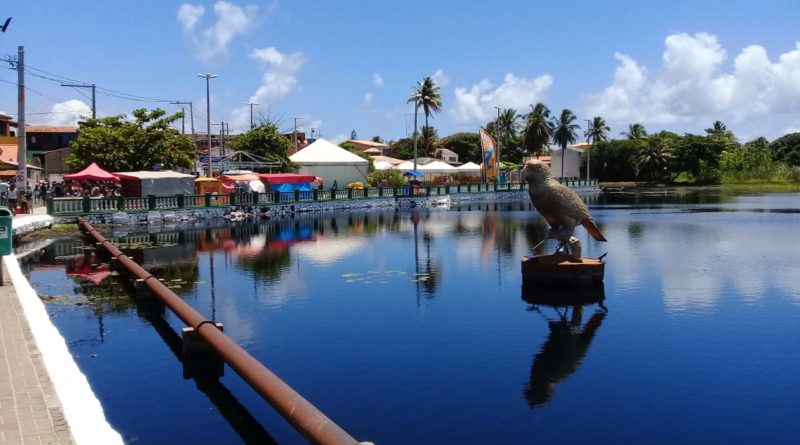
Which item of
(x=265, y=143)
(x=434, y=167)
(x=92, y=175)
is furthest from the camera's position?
(x=434, y=167)

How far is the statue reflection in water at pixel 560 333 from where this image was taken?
12.0m

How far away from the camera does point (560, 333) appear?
51.5 feet

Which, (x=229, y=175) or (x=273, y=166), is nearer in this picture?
(x=229, y=175)

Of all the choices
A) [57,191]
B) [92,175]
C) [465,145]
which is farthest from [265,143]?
[465,145]

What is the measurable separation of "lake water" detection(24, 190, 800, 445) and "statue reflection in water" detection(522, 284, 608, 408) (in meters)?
0.06

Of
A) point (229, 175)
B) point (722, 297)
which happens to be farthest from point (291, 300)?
point (229, 175)

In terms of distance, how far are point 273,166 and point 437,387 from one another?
191 ft

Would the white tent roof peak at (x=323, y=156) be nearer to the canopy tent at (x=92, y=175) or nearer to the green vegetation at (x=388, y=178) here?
the green vegetation at (x=388, y=178)

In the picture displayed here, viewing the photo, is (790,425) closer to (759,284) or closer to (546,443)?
(546,443)

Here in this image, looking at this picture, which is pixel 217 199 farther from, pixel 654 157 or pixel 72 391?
pixel 654 157

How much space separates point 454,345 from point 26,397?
8.28 metres

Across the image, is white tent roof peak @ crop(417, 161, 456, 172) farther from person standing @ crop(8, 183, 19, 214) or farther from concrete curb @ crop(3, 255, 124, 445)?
concrete curb @ crop(3, 255, 124, 445)

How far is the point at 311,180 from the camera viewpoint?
58969 millimetres

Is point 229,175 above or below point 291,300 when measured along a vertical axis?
above
